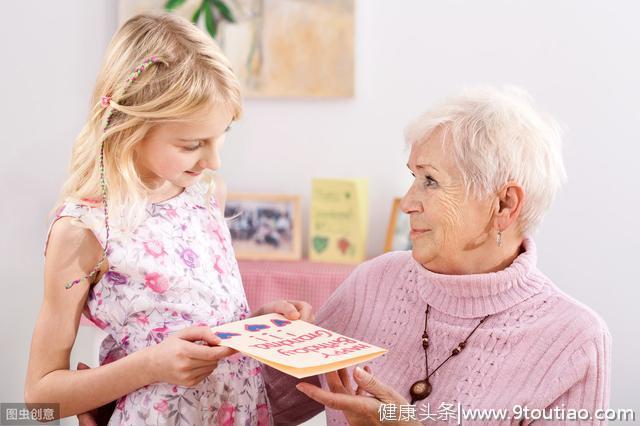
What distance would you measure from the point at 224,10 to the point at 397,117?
1.01 metres

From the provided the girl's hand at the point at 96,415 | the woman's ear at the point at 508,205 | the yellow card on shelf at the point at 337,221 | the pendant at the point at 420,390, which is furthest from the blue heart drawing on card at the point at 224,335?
the yellow card on shelf at the point at 337,221

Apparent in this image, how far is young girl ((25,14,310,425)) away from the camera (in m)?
1.60

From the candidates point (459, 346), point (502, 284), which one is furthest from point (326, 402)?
point (502, 284)

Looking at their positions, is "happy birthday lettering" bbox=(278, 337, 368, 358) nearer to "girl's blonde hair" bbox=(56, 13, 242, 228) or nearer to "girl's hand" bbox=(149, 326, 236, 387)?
"girl's hand" bbox=(149, 326, 236, 387)

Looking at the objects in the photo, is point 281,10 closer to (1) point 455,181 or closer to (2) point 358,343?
(1) point 455,181

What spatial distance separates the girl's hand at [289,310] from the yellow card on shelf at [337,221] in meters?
1.53

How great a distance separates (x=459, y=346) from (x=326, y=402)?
→ 1.26 feet

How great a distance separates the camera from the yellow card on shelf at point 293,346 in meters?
1.40

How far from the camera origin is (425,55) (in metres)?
3.51

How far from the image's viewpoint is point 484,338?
1715 millimetres

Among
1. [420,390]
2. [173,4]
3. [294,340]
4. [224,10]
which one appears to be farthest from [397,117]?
[294,340]

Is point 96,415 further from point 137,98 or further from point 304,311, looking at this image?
point 137,98

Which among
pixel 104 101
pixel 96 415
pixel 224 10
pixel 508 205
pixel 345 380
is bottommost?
pixel 96 415

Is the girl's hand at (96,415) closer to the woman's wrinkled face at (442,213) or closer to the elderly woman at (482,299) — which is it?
the elderly woman at (482,299)
